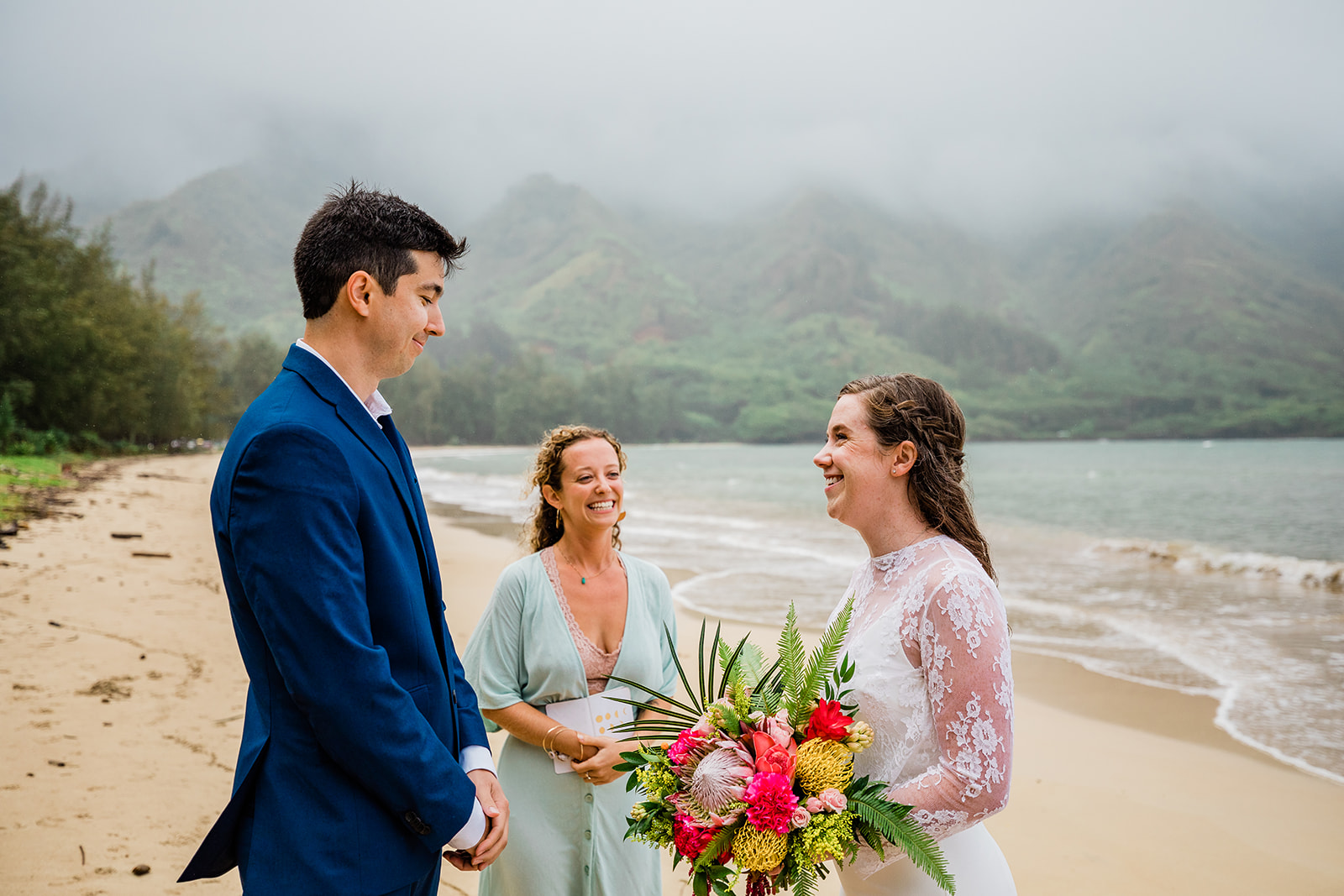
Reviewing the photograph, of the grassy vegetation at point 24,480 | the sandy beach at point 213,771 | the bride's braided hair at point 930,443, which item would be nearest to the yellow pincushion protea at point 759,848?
the bride's braided hair at point 930,443

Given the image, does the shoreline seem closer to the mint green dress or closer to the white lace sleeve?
the mint green dress

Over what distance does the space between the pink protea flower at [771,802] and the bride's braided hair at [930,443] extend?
35.9 inches

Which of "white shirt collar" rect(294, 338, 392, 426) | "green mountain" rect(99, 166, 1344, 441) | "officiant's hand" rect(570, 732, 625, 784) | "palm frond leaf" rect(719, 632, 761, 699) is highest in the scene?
"green mountain" rect(99, 166, 1344, 441)

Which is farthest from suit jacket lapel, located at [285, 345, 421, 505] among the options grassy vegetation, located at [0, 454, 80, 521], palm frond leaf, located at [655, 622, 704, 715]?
grassy vegetation, located at [0, 454, 80, 521]

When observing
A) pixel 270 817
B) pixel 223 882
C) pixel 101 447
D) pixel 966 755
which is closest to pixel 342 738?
pixel 270 817

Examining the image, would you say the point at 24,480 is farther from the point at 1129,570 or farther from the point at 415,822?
the point at 1129,570

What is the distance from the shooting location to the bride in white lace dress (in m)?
1.98

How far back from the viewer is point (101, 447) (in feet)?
130

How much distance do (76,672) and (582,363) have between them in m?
163

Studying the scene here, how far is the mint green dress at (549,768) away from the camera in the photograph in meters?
2.80

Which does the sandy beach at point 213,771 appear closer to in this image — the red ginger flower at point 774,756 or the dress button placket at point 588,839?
the dress button placket at point 588,839

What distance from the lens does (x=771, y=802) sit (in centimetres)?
182

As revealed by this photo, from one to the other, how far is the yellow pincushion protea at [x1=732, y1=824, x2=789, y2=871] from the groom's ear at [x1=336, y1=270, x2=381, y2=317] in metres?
1.50

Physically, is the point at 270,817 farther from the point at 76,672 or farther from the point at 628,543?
the point at 628,543
